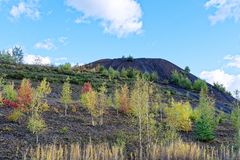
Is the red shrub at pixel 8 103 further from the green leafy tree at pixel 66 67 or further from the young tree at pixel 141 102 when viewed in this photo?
the green leafy tree at pixel 66 67

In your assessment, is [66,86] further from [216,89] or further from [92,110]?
[216,89]

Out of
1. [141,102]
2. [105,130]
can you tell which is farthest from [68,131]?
[141,102]

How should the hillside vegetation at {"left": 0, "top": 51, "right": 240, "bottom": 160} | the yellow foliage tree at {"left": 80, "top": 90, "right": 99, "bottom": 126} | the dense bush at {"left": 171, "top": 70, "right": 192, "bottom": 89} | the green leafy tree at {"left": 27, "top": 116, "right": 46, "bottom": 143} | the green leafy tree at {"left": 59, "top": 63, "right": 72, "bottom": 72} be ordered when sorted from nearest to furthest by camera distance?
the hillside vegetation at {"left": 0, "top": 51, "right": 240, "bottom": 160}, the green leafy tree at {"left": 27, "top": 116, "right": 46, "bottom": 143}, the yellow foliage tree at {"left": 80, "top": 90, "right": 99, "bottom": 126}, the green leafy tree at {"left": 59, "top": 63, "right": 72, "bottom": 72}, the dense bush at {"left": 171, "top": 70, "right": 192, "bottom": 89}

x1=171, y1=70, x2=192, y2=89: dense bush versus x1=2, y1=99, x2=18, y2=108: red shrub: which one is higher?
x1=171, y1=70, x2=192, y2=89: dense bush

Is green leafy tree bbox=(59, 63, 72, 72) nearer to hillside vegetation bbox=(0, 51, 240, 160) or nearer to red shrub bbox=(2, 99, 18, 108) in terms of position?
hillside vegetation bbox=(0, 51, 240, 160)

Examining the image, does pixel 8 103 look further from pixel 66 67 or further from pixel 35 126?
pixel 66 67

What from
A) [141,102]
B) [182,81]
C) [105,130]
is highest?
[182,81]

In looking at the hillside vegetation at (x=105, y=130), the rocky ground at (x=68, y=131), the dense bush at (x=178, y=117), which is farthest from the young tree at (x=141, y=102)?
the dense bush at (x=178, y=117)

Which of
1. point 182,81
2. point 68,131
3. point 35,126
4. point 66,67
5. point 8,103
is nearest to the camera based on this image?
point 35,126

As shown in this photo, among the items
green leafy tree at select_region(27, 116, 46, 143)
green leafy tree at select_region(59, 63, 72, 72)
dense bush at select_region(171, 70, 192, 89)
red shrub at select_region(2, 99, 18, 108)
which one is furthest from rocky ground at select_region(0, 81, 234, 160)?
dense bush at select_region(171, 70, 192, 89)

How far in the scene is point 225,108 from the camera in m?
46.0

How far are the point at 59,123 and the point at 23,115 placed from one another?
2.01 meters

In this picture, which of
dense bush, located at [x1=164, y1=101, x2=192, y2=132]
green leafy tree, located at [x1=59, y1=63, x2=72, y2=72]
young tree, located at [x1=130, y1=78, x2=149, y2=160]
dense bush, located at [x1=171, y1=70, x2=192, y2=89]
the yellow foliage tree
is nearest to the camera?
young tree, located at [x1=130, y1=78, x2=149, y2=160]

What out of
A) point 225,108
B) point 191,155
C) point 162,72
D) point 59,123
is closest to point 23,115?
point 59,123
